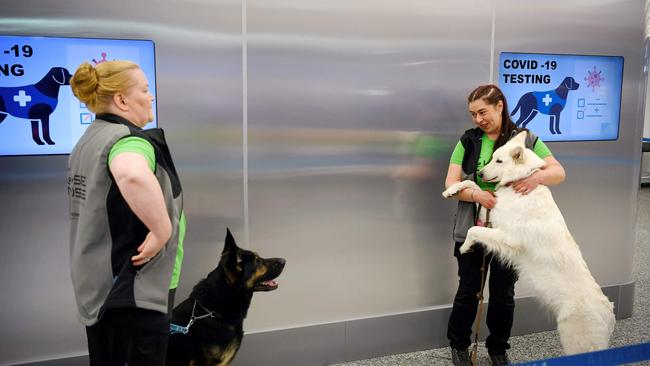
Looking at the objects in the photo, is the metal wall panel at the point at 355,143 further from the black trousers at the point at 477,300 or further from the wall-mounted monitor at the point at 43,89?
the wall-mounted monitor at the point at 43,89

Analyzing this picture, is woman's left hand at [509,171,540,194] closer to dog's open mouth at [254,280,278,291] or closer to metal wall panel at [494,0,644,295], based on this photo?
metal wall panel at [494,0,644,295]

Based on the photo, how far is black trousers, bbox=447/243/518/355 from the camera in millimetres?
2951

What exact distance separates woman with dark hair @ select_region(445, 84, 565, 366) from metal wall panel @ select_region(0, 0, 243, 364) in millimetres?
1245

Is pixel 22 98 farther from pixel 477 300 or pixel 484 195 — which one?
pixel 477 300

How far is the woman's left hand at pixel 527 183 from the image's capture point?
2.70 meters

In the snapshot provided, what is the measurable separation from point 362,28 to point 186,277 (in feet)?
5.69

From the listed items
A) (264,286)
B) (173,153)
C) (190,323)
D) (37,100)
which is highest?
(37,100)

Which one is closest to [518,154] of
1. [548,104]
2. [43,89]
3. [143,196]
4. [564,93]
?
[548,104]

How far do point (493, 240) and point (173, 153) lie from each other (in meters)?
1.73

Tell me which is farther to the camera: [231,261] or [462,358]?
[462,358]

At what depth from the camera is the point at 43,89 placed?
2572 mm

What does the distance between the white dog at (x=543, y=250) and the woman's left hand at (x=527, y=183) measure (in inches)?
0.8

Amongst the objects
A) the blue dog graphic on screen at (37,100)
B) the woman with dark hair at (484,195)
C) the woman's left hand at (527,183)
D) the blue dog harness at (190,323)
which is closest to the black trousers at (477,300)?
the woman with dark hair at (484,195)

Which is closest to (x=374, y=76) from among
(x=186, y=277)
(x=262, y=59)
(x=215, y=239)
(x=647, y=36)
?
(x=262, y=59)
